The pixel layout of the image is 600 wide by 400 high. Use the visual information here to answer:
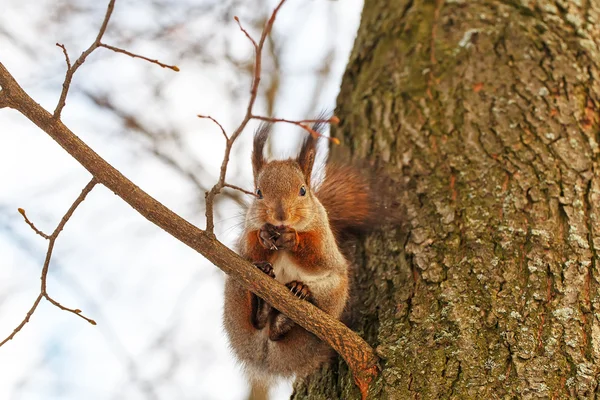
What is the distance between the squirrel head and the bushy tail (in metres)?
0.10

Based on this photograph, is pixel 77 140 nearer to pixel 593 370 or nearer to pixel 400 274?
pixel 400 274

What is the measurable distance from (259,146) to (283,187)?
0.26 m

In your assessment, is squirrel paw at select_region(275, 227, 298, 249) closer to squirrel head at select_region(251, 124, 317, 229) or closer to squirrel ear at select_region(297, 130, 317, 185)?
squirrel head at select_region(251, 124, 317, 229)

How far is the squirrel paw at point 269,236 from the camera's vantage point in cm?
225

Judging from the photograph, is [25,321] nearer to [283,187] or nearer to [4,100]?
[4,100]

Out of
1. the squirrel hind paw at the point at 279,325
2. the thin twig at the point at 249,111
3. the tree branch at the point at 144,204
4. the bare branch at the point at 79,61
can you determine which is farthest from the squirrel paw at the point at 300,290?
the bare branch at the point at 79,61

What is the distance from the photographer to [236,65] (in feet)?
16.0

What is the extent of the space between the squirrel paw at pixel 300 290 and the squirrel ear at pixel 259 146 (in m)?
0.46

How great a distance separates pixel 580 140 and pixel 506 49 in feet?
1.41

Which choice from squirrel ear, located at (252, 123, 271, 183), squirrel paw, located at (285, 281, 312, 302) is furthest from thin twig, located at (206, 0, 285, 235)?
squirrel ear, located at (252, 123, 271, 183)

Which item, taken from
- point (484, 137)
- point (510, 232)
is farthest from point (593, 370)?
point (484, 137)

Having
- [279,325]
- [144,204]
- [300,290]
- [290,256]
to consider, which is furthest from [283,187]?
[144,204]

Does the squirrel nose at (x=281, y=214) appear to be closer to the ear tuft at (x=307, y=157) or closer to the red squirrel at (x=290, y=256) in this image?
the red squirrel at (x=290, y=256)

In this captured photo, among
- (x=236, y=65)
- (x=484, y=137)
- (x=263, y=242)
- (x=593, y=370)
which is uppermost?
(x=236, y=65)
